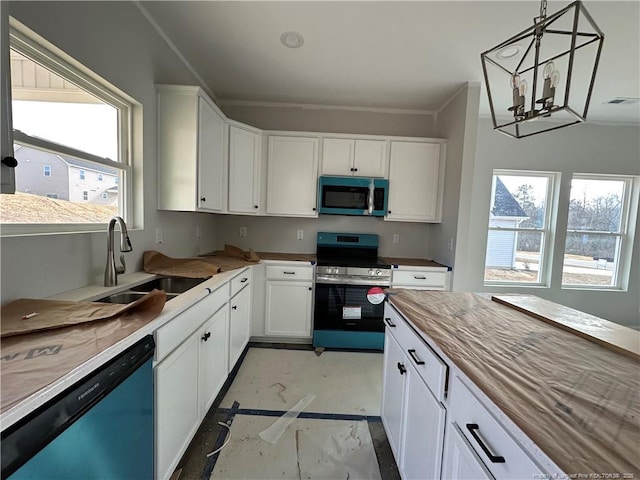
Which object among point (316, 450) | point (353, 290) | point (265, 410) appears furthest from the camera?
point (353, 290)

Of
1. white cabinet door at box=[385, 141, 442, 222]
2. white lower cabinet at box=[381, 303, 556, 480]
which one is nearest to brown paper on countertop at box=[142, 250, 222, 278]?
white lower cabinet at box=[381, 303, 556, 480]

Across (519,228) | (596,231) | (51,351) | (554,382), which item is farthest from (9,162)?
(596,231)

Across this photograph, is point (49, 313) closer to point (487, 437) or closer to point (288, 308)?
point (487, 437)

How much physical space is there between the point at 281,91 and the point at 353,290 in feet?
7.50

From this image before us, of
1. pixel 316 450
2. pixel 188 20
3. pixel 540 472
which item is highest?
pixel 188 20

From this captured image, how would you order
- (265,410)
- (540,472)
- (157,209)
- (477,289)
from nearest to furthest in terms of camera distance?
(540,472)
(265,410)
(157,209)
(477,289)

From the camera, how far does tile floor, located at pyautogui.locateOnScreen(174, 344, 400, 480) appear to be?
1.45m

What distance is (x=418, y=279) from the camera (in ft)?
9.21

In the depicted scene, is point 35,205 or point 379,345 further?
point 379,345

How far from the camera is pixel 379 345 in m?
2.80

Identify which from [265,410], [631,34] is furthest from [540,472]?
[631,34]

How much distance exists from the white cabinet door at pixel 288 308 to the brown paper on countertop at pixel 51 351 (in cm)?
178

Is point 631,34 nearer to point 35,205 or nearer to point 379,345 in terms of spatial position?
point 379,345

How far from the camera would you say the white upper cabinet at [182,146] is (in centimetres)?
206
